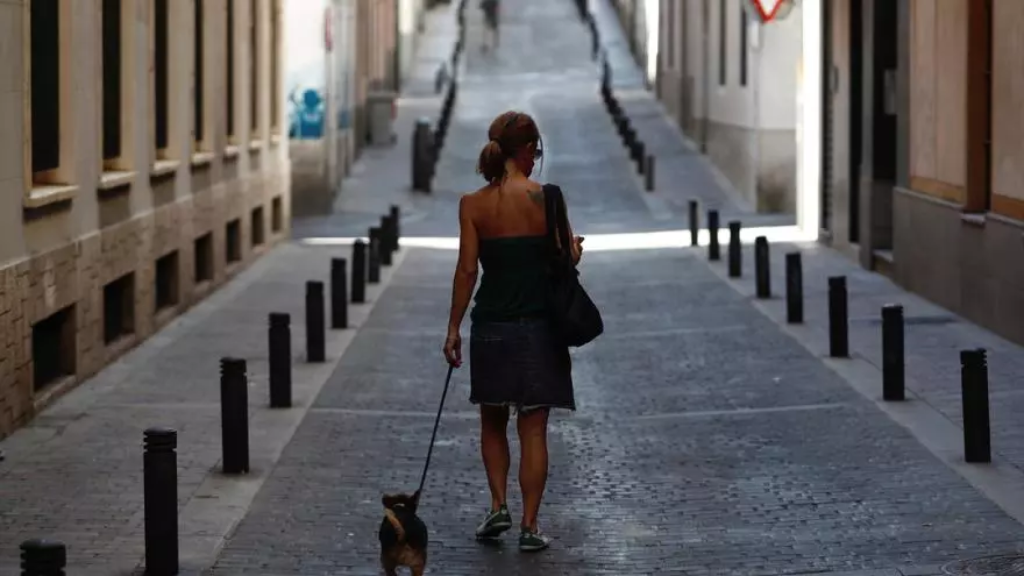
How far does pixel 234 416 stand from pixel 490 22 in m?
64.0

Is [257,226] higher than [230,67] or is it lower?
lower

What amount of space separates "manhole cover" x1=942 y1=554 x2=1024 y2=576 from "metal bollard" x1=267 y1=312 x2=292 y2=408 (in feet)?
19.7

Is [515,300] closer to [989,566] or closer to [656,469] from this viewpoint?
[989,566]

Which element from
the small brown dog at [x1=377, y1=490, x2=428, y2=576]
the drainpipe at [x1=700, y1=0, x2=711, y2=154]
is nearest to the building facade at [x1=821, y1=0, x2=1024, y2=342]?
the small brown dog at [x1=377, y1=490, x2=428, y2=576]

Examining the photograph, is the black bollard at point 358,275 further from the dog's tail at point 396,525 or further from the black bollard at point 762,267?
the dog's tail at point 396,525

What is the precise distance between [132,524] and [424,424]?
377cm

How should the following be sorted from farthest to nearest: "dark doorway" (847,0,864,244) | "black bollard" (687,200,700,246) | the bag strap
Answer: "black bollard" (687,200,700,246) → "dark doorway" (847,0,864,244) → the bag strap

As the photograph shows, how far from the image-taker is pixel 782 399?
14.5 meters

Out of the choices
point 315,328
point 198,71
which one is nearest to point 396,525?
point 315,328

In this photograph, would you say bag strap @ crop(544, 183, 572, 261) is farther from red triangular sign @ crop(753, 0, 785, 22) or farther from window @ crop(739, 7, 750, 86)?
window @ crop(739, 7, 750, 86)

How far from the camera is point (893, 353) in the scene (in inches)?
546

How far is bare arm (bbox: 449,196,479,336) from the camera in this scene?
9281 mm

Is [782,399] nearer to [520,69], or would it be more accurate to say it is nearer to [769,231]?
[769,231]

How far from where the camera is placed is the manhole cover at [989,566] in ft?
28.7
